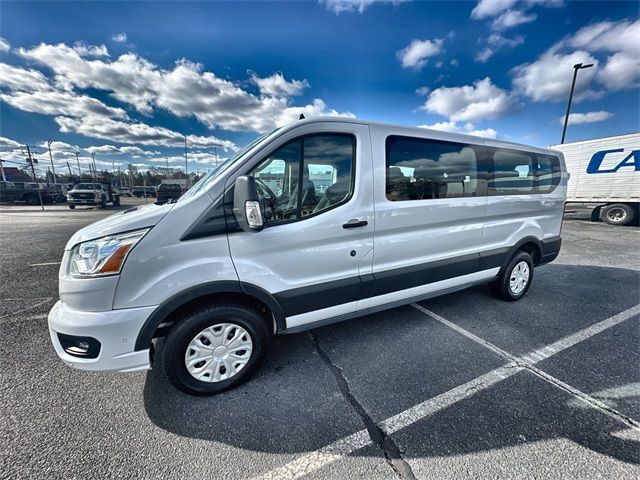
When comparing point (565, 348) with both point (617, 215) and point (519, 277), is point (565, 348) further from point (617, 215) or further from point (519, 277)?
point (617, 215)

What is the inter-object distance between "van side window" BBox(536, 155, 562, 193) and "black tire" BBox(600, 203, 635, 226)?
1100 cm

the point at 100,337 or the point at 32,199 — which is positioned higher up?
the point at 32,199

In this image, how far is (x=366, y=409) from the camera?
83.7 inches

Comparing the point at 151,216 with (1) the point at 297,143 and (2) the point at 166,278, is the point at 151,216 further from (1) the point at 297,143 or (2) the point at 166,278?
(1) the point at 297,143

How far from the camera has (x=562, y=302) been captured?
4.07 metres

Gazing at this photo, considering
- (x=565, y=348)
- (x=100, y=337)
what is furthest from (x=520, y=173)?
(x=100, y=337)

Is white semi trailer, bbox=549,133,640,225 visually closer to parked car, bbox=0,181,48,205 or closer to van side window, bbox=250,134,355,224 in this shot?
van side window, bbox=250,134,355,224

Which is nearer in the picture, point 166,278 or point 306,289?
point 166,278

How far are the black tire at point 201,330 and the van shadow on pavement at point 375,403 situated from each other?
97mm

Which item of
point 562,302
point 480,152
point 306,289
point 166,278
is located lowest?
point 562,302

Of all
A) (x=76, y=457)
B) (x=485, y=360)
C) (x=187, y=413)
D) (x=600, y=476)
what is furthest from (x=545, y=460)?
(x=76, y=457)

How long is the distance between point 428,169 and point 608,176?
13448 mm

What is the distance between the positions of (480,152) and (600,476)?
3023 mm

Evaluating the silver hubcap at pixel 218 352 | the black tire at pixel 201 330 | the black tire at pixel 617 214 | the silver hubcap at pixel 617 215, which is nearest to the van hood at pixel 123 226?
the black tire at pixel 201 330
